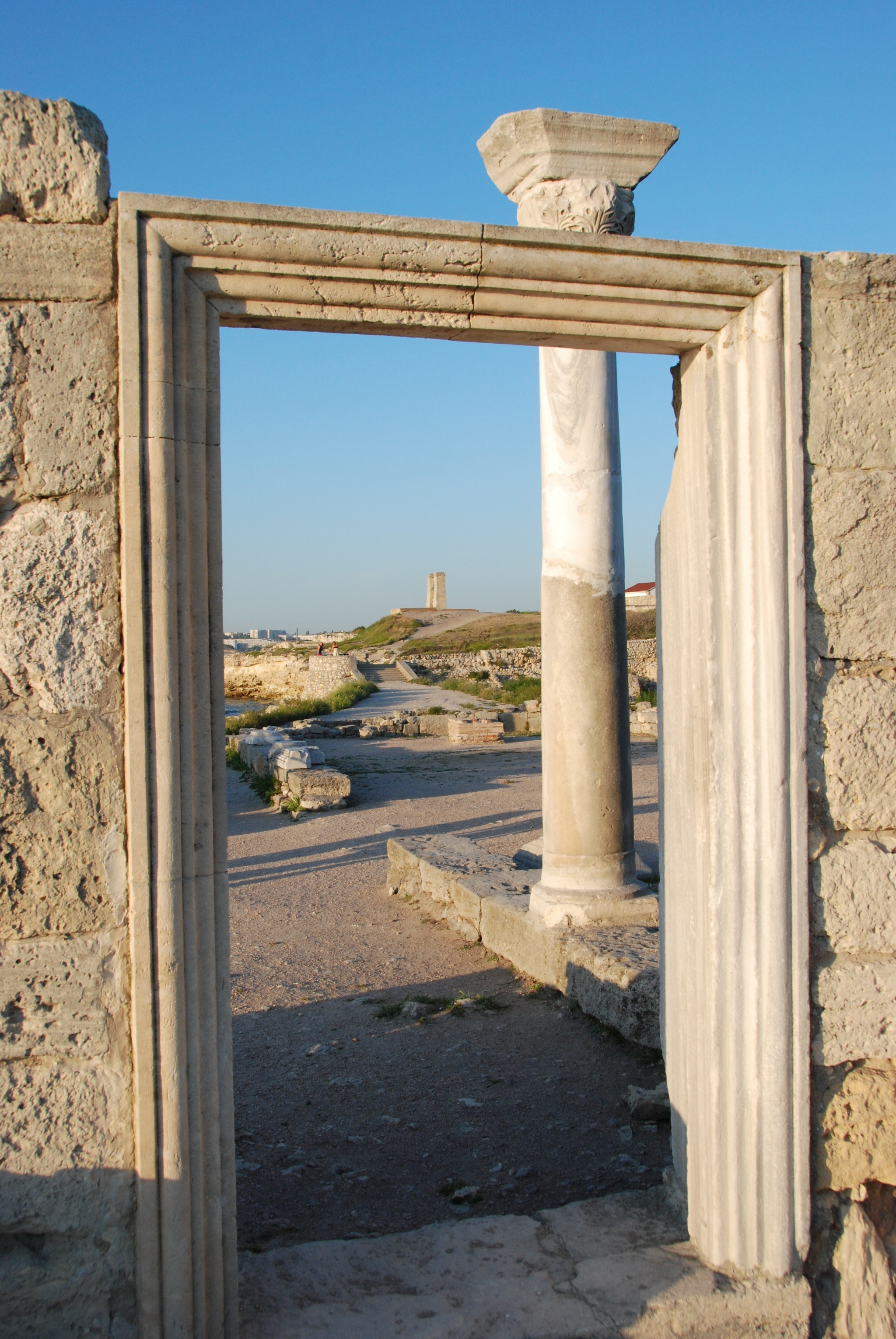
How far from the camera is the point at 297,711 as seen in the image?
61.5ft

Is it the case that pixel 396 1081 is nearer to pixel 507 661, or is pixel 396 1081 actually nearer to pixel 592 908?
pixel 592 908

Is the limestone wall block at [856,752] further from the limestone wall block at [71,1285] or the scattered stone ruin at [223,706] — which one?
the limestone wall block at [71,1285]

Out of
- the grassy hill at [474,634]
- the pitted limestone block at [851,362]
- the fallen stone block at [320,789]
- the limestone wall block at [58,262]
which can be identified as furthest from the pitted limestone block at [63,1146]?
the grassy hill at [474,634]

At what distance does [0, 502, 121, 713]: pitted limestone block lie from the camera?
196 centimetres

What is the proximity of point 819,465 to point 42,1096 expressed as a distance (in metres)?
2.30

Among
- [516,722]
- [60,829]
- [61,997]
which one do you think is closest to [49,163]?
[60,829]

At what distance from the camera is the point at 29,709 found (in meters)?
1.97

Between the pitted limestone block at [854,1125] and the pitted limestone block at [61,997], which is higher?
the pitted limestone block at [61,997]

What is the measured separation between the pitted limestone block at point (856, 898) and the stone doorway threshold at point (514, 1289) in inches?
32.3

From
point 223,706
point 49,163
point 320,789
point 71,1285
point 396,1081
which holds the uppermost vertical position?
point 49,163

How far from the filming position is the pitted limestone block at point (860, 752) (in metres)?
2.33

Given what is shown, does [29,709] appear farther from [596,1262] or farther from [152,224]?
[596,1262]

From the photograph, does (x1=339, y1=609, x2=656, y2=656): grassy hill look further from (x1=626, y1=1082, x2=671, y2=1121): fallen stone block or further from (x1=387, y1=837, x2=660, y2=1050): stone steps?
(x1=626, y1=1082, x2=671, y2=1121): fallen stone block

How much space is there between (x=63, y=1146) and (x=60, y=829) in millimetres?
665
